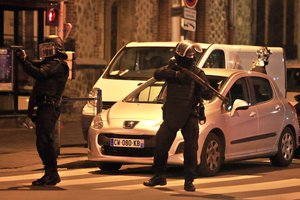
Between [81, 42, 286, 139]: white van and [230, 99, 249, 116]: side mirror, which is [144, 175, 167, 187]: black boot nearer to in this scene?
[230, 99, 249, 116]: side mirror

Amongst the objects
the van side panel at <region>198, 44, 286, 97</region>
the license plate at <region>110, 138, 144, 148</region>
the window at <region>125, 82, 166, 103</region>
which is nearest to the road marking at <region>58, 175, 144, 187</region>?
the license plate at <region>110, 138, 144, 148</region>

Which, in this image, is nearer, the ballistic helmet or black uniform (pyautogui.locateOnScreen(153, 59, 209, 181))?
black uniform (pyautogui.locateOnScreen(153, 59, 209, 181))

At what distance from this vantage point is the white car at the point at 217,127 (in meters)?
13.2

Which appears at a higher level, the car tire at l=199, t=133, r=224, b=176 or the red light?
the red light

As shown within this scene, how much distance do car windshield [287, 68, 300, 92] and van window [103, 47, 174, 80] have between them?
3.60m

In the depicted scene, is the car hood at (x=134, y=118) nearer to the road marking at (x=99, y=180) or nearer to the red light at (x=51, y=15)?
the road marking at (x=99, y=180)

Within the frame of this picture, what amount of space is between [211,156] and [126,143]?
3.92 ft

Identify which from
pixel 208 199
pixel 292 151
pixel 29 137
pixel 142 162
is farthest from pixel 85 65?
pixel 208 199

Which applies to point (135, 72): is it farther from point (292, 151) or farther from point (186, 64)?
point (186, 64)

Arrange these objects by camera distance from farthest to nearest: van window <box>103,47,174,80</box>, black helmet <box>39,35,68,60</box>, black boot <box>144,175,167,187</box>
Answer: van window <box>103,47,174,80</box> < black boot <box>144,175,167,187</box> < black helmet <box>39,35,68,60</box>

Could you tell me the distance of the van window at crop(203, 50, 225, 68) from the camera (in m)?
17.5

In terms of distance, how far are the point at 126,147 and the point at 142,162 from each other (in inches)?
13.2

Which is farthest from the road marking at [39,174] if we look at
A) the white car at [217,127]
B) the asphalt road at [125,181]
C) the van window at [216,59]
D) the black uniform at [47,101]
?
the van window at [216,59]

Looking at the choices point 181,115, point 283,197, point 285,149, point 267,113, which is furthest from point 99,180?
point 285,149
